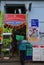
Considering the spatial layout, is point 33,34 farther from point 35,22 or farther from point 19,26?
A: point 19,26

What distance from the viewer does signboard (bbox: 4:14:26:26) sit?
19516 mm

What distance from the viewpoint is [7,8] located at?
21.2 m

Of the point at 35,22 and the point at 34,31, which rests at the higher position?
the point at 35,22

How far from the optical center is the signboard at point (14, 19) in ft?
64.0

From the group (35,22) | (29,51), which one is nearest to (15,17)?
(35,22)

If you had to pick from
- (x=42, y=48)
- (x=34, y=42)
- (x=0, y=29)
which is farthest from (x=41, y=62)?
(x=0, y=29)

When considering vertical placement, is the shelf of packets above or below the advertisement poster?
below

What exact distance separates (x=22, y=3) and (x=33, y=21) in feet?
4.64

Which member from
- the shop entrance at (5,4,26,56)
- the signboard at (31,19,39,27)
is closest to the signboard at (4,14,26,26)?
the shop entrance at (5,4,26,56)

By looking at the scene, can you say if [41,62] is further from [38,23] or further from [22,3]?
[22,3]

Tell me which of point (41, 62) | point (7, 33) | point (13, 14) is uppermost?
point (13, 14)

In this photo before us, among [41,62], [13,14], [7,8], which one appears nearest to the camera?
[41,62]

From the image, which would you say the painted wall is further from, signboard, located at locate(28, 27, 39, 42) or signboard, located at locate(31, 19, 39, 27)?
signboard, located at locate(28, 27, 39, 42)

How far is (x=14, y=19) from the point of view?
19.6 m
